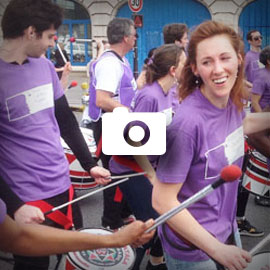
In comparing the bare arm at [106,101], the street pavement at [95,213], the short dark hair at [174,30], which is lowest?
the street pavement at [95,213]

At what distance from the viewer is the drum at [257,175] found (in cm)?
113

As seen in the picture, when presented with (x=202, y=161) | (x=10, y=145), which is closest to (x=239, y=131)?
(x=202, y=161)

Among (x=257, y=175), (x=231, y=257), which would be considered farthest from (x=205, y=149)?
(x=257, y=175)

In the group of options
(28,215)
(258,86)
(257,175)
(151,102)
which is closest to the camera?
(28,215)

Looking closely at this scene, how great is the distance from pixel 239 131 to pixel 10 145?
0.97 feet

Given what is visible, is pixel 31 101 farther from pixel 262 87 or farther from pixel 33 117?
pixel 262 87

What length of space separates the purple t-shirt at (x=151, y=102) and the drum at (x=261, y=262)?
21 centimetres

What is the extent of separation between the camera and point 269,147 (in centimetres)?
70

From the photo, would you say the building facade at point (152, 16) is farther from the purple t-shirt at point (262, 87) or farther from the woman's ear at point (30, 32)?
the purple t-shirt at point (262, 87)

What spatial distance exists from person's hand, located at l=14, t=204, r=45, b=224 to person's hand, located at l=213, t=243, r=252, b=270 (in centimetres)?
22

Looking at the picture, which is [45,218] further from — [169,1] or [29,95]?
[169,1]

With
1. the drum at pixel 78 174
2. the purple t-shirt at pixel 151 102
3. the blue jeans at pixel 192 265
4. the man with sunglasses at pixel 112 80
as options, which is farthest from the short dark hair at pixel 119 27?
the drum at pixel 78 174

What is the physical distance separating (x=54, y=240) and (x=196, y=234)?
171 mm

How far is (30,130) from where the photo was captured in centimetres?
65
